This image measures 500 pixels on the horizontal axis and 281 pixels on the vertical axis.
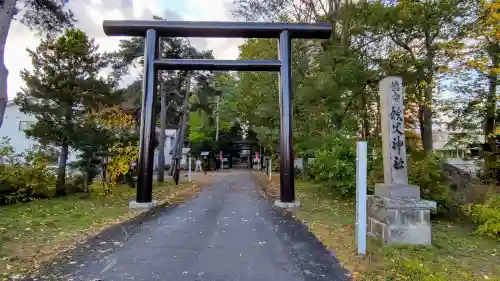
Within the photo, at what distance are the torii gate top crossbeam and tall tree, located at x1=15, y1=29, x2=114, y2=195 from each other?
2136 mm

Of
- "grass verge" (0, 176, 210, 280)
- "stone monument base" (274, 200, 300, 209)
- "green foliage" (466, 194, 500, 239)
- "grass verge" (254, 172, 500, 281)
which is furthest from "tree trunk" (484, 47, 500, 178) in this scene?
"grass verge" (0, 176, 210, 280)

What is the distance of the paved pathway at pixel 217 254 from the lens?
4090 mm

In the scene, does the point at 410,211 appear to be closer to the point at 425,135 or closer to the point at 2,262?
the point at 2,262

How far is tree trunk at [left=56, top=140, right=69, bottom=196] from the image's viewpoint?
11109 mm

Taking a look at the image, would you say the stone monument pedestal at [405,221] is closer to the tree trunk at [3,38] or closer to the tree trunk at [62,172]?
the tree trunk at [3,38]

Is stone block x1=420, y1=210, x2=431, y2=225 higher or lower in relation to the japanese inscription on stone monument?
lower

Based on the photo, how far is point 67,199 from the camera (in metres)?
10.7

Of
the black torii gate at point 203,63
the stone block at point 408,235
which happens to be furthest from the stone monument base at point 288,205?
the stone block at point 408,235

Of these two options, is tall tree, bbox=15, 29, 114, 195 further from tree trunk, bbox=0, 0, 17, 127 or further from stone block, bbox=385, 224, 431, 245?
stone block, bbox=385, 224, 431, 245

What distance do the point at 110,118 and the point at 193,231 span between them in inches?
295

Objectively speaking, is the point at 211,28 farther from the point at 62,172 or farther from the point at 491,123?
the point at 491,123

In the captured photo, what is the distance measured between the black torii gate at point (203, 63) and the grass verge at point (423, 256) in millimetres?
3028

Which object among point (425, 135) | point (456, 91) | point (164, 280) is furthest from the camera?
point (425, 135)

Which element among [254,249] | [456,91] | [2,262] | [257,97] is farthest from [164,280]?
[257,97]
